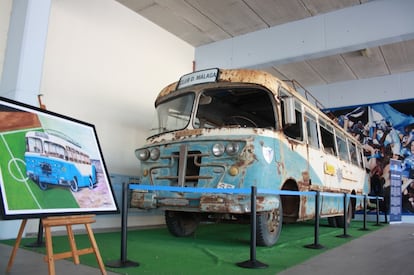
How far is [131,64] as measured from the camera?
26.3 feet

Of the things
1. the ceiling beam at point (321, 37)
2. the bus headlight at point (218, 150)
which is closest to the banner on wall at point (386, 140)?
the ceiling beam at point (321, 37)

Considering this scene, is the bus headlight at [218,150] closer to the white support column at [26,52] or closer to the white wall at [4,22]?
the white support column at [26,52]

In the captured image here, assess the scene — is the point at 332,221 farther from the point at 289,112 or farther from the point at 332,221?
the point at 289,112

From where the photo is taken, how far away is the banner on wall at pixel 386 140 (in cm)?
1141

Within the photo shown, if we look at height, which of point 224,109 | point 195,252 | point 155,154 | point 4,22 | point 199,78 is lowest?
point 195,252

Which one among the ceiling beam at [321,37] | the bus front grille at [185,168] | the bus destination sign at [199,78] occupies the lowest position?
the bus front grille at [185,168]

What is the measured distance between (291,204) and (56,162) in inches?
165

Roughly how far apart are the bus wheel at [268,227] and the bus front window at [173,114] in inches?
69.9

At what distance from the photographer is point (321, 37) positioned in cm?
818

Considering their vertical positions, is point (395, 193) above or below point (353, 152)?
below

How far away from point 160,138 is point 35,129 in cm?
276

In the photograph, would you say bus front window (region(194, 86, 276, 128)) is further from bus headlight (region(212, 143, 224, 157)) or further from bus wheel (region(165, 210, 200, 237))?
bus wheel (region(165, 210, 200, 237))

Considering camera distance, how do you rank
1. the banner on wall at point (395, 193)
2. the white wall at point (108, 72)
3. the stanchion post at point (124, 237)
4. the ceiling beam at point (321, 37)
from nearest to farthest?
the stanchion post at point (124, 237) → the white wall at point (108, 72) → the ceiling beam at point (321, 37) → the banner on wall at point (395, 193)

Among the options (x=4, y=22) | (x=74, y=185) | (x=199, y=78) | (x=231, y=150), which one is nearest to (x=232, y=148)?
(x=231, y=150)
